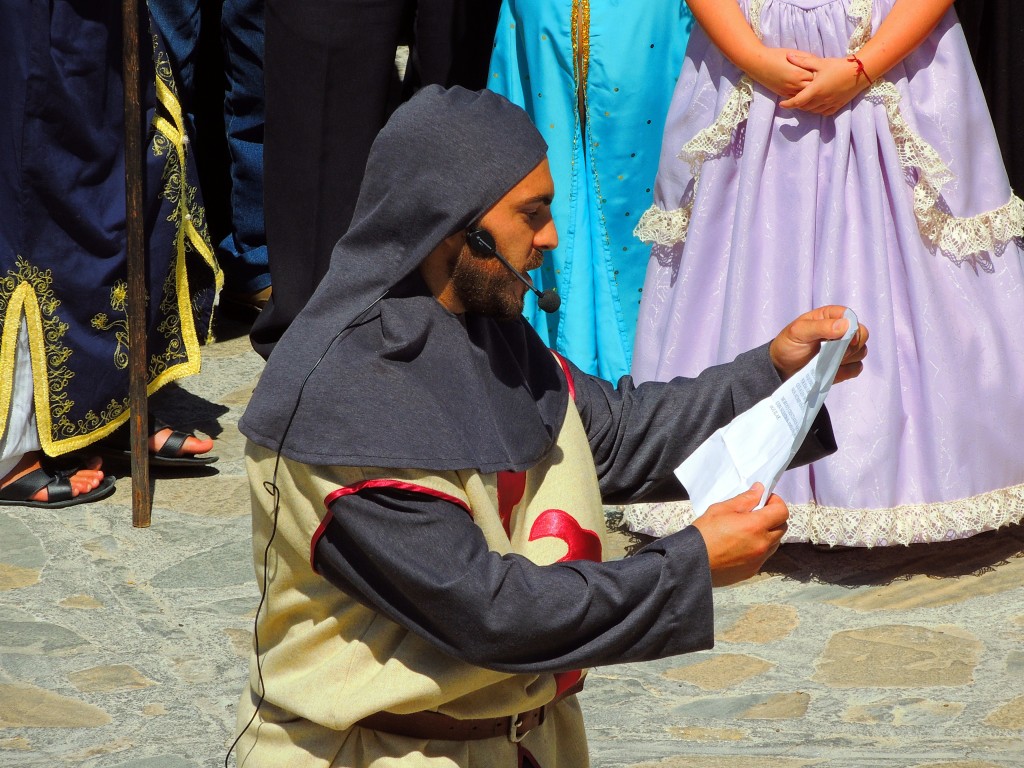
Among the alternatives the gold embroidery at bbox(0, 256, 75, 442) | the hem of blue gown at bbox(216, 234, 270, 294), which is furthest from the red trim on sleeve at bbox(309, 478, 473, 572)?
the hem of blue gown at bbox(216, 234, 270, 294)

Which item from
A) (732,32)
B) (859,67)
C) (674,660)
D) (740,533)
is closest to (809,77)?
(859,67)

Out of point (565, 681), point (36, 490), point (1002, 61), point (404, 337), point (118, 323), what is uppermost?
point (1002, 61)

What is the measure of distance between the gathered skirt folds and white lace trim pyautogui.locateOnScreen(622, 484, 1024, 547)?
178 cm

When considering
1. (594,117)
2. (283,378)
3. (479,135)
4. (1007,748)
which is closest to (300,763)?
(283,378)

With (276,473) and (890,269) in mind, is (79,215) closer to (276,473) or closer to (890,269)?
(890,269)

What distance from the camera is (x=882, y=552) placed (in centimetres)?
397

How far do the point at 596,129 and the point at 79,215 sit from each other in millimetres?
1517

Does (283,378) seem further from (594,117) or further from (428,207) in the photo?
(594,117)

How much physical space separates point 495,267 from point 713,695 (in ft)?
5.51

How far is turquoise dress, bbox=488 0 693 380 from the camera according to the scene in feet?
14.1

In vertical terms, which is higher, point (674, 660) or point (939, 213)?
point (939, 213)

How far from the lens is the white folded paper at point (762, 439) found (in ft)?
6.63

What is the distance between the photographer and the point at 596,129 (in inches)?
173

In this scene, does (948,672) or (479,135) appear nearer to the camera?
(479,135)
